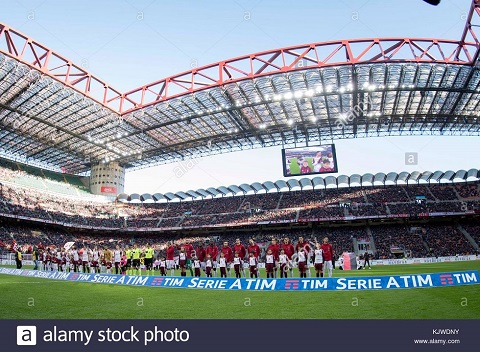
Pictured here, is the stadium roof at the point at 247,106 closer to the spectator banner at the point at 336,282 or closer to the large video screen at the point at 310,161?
the large video screen at the point at 310,161

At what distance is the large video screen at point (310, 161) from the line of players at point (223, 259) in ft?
95.4

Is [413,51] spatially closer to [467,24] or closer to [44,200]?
[467,24]

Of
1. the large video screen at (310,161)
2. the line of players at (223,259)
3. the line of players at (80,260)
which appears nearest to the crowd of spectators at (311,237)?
the large video screen at (310,161)

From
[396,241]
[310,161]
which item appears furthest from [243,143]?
[396,241]

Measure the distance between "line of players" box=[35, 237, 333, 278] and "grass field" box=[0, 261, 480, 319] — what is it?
12.5 ft

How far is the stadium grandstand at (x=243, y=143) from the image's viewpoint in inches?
1388

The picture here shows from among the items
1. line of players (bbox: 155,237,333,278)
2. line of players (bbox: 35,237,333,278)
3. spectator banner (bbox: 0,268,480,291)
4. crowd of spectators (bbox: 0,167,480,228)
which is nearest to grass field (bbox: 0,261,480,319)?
spectator banner (bbox: 0,268,480,291)

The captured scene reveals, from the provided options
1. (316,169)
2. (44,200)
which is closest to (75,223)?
(44,200)

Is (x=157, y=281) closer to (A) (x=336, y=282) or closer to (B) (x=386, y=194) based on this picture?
Result: (A) (x=336, y=282)

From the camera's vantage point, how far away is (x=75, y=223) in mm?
55750
